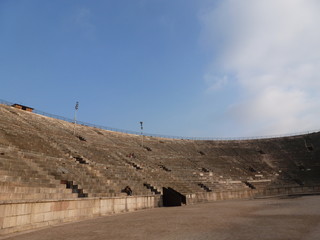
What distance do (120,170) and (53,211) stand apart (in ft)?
40.3

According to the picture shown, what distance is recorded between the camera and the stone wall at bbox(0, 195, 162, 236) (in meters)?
9.21

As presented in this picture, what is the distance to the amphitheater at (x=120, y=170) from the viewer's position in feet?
38.9

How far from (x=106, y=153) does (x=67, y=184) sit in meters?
13.5

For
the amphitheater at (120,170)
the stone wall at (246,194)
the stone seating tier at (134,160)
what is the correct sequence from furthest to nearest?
the stone wall at (246,194) < the stone seating tier at (134,160) < the amphitheater at (120,170)

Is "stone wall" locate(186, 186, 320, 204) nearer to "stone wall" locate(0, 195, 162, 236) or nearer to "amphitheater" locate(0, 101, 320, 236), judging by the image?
"amphitheater" locate(0, 101, 320, 236)

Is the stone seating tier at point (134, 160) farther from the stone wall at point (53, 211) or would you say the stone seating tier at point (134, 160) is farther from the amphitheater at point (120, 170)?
the stone wall at point (53, 211)

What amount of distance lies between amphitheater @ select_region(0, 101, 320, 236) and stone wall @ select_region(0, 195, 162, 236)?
4 cm

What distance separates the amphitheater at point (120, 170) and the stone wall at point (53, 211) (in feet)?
0.12

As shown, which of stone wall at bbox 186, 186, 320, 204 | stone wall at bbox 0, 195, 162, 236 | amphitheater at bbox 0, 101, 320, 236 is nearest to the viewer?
stone wall at bbox 0, 195, 162, 236

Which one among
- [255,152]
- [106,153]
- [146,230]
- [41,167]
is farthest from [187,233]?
[255,152]

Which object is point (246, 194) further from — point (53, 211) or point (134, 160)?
point (53, 211)

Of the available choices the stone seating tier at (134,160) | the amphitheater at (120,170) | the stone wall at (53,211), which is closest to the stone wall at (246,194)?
the amphitheater at (120,170)

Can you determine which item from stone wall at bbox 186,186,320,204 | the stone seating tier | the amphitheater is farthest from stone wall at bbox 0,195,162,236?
stone wall at bbox 186,186,320,204

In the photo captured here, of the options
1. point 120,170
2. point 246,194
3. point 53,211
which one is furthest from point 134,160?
point 53,211
